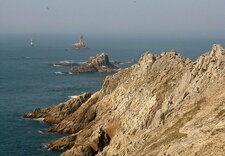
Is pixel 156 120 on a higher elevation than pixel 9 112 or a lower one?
higher

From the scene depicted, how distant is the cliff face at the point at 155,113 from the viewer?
1994 inches

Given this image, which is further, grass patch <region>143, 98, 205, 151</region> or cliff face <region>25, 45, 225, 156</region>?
grass patch <region>143, 98, 205, 151</region>

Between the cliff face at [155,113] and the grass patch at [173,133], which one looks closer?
the cliff face at [155,113]

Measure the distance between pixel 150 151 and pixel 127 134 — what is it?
821 inches

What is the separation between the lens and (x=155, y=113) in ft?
249

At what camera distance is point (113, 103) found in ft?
333

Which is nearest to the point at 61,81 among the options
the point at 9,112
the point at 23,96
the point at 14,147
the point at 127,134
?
the point at 23,96

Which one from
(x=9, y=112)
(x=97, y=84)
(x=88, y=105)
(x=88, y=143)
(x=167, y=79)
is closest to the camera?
(x=88, y=143)

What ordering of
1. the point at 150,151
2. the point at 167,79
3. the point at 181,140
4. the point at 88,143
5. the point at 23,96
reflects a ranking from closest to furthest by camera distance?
the point at 181,140
the point at 150,151
the point at 88,143
the point at 167,79
the point at 23,96

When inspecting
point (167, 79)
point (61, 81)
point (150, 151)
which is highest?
point (167, 79)

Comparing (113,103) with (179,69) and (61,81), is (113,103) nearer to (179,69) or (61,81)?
(179,69)

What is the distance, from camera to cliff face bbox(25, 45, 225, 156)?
50.7 m

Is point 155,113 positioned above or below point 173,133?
below

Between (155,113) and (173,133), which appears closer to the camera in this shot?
(173,133)
